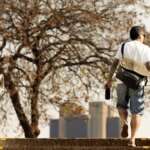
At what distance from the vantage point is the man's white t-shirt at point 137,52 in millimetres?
9977

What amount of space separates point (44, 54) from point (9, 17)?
5.88ft

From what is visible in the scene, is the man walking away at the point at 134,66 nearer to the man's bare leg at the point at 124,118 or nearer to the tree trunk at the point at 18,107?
the man's bare leg at the point at 124,118

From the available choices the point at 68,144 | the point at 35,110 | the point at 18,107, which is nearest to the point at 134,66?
the point at 68,144

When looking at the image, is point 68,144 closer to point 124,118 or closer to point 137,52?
point 124,118

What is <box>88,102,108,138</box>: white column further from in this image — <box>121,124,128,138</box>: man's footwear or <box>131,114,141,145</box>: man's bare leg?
<box>131,114,141,145</box>: man's bare leg

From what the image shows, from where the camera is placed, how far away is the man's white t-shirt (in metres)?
9.98

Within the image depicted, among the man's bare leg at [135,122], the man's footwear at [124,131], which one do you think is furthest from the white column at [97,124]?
the man's bare leg at [135,122]

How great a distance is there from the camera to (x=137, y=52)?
32.8 feet

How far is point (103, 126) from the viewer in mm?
158250

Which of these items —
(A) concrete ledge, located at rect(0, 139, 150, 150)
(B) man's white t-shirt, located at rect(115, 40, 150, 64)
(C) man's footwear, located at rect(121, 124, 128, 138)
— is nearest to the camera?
(B) man's white t-shirt, located at rect(115, 40, 150, 64)

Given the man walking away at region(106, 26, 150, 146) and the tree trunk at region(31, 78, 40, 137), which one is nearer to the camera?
the man walking away at region(106, 26, 150, 146)

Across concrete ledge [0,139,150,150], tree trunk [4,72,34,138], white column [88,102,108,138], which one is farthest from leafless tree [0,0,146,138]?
white column [88,102,108,138]

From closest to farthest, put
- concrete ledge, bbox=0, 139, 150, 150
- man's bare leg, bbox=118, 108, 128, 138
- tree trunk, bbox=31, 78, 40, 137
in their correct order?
1. concrete ledge, bbox=0, 139, 150, 150
2. man's bare leg, bbox=118, 108, 128, 138
3. tree trunk, bbox=31, 78, 40, 137

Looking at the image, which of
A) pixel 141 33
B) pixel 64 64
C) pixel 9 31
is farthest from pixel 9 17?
pixel 141 33
